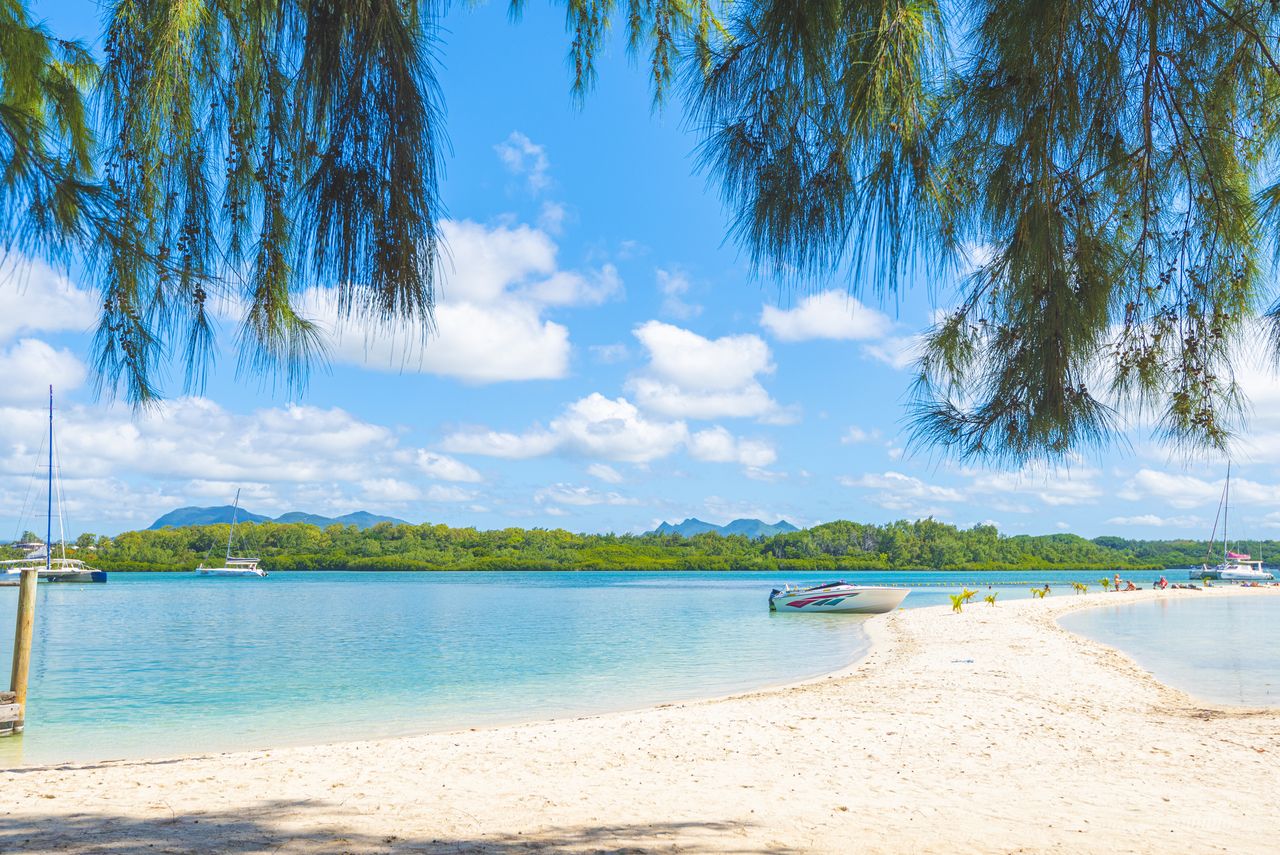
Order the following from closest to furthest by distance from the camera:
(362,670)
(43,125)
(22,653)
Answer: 1. (43,125)
2. (22,653)
3. (362,670)

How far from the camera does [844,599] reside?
31172mm

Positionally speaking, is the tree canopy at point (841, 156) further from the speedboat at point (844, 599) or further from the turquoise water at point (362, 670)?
the speedboat at point (844, 599)

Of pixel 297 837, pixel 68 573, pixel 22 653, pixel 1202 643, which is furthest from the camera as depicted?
pixel 68 573

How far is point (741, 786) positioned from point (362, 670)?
13.6 m

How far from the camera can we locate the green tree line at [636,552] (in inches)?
4496

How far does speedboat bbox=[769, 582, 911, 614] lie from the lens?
30.5 metres

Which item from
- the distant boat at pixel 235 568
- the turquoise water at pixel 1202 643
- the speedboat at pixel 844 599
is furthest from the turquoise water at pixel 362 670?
the distant boat at pixel 235 568

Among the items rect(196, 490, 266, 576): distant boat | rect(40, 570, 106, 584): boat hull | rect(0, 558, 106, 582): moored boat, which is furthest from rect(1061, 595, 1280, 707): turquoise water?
rect(196, 490, 266, 576): distant boat

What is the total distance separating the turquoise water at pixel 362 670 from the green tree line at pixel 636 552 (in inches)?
3232

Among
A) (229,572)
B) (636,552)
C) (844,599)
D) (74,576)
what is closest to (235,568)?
(229,572)

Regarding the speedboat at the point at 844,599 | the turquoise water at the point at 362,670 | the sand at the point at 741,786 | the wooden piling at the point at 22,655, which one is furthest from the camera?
the speedboat at the point at 844,599

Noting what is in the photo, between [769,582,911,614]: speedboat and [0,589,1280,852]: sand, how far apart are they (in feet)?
64.8

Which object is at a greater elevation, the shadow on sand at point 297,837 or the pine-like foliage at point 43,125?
the pine-like foliage at point 43,125

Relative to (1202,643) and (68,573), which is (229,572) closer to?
(68,573)
